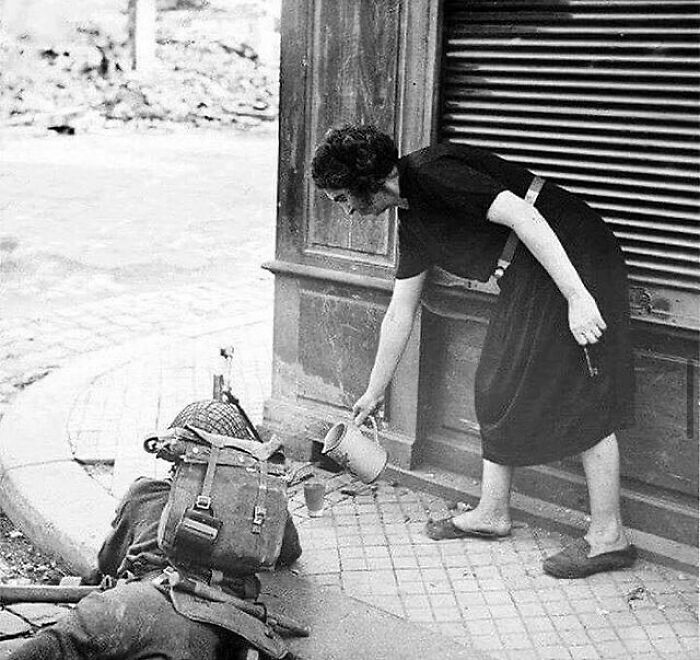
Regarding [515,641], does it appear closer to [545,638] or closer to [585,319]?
[545,638]

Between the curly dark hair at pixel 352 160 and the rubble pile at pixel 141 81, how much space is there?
684 inches

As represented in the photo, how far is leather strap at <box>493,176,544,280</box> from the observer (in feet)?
12.9

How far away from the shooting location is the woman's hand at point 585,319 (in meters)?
3.76

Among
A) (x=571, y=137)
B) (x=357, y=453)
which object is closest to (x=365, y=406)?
(x=357, y=453)

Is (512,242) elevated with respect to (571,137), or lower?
lower

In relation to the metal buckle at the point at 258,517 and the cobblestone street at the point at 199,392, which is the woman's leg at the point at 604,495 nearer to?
the cobblestone street at the point at 199,392

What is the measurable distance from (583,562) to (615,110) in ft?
5.71

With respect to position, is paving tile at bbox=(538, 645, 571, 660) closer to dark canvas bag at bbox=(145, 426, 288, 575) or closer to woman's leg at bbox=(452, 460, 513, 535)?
woman's leg at bbox=(452, 460, 513, 535)

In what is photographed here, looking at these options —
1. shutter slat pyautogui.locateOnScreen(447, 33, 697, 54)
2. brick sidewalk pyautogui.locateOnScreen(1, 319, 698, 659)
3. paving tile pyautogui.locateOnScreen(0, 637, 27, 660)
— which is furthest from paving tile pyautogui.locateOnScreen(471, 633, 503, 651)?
shutter slat pyautogui.locateOnScreen(447, 33, 697, 54)

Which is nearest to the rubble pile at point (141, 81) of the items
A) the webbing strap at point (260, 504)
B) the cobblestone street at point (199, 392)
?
the cobblestone street at point (199, 392)

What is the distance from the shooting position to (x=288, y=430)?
5211mm

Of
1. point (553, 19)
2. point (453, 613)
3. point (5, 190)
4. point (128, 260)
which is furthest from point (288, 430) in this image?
point (5, 190)

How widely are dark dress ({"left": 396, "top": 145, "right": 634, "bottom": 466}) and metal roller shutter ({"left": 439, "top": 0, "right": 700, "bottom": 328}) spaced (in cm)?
15

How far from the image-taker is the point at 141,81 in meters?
22.6
